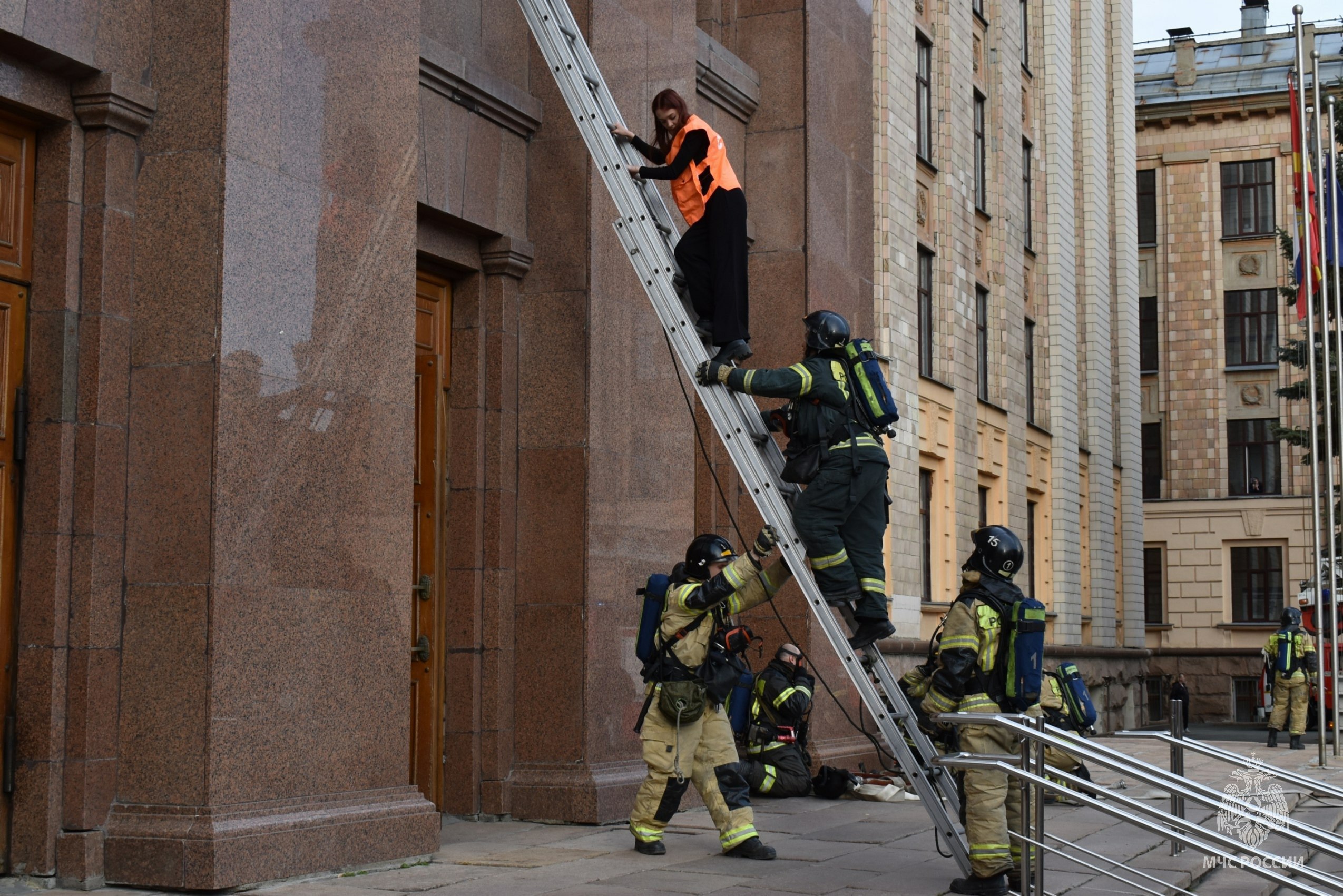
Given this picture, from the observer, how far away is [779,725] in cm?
1355

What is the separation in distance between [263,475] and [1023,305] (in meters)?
22.1

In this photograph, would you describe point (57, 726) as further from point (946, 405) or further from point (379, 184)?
point (946, 405)

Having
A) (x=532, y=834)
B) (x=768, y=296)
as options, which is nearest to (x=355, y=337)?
(x=532, y=834)

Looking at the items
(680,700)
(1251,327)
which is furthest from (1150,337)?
(680,700)

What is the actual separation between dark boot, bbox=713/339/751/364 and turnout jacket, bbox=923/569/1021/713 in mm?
1946

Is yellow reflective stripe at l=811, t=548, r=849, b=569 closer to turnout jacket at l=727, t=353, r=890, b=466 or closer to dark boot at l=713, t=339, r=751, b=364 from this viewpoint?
turnout jacket at l=727, t=353, r=890, b=466

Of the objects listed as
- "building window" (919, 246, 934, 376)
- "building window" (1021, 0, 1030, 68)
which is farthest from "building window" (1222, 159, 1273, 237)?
"building window" (919, 246, 934, 376)

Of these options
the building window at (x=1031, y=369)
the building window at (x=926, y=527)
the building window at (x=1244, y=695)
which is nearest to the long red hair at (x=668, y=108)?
the building window at (x=926, y=527)

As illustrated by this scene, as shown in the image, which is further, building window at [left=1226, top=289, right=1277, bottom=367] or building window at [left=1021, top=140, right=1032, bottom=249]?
building window at [left=1226, top=289, right=1277, bottom=367]

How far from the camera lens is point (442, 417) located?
36.5 feet

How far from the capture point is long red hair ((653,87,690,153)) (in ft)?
33.1

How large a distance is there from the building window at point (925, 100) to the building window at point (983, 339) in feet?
11.5

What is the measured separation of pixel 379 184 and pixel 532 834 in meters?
4.31

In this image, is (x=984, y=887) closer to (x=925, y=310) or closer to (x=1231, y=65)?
(x=925, y=310)
